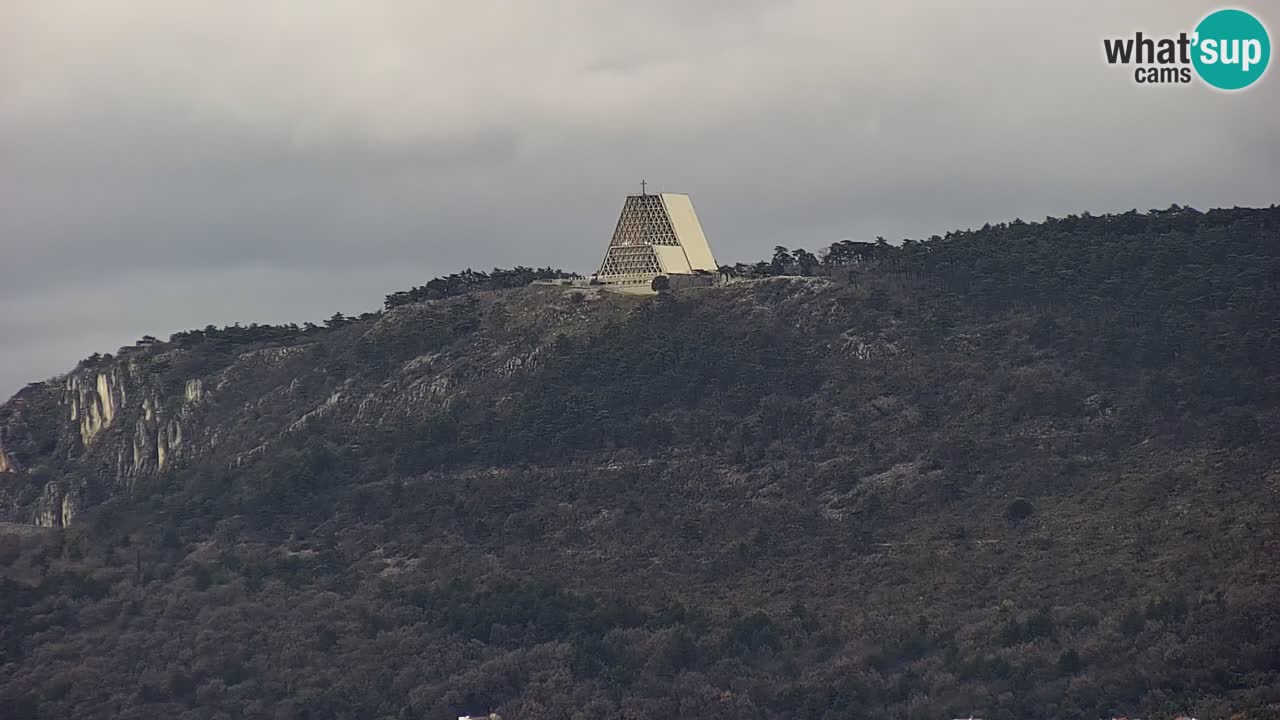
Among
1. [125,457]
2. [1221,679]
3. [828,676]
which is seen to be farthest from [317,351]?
[1221,679]

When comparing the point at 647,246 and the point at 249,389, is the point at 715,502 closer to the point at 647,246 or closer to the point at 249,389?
the point at 647,246

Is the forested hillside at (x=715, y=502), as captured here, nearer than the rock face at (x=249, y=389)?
Yes

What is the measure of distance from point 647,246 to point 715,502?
2974 centimetres

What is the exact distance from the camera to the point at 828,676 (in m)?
95.4

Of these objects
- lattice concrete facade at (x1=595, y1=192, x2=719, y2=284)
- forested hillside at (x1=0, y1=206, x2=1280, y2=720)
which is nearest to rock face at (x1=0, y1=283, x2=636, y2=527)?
forested hillside at (x1=0, y1=206, x2=1280, y2=720)

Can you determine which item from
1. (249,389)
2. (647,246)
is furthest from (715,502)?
(249,389)

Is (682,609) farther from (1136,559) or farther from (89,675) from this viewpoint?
(89,675)

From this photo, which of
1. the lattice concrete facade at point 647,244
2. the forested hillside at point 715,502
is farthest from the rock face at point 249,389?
the lattice concrete facade at point 647,244

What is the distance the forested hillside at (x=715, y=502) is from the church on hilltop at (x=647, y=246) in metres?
4.22

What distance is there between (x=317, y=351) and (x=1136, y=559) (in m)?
67.2

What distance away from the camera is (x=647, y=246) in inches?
5625

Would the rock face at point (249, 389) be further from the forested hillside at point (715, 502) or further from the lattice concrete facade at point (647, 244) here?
the lattice concrete facade at point (647, 244)

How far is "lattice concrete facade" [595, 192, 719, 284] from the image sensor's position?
143 metres

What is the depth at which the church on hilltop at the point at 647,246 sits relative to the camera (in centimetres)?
14275
